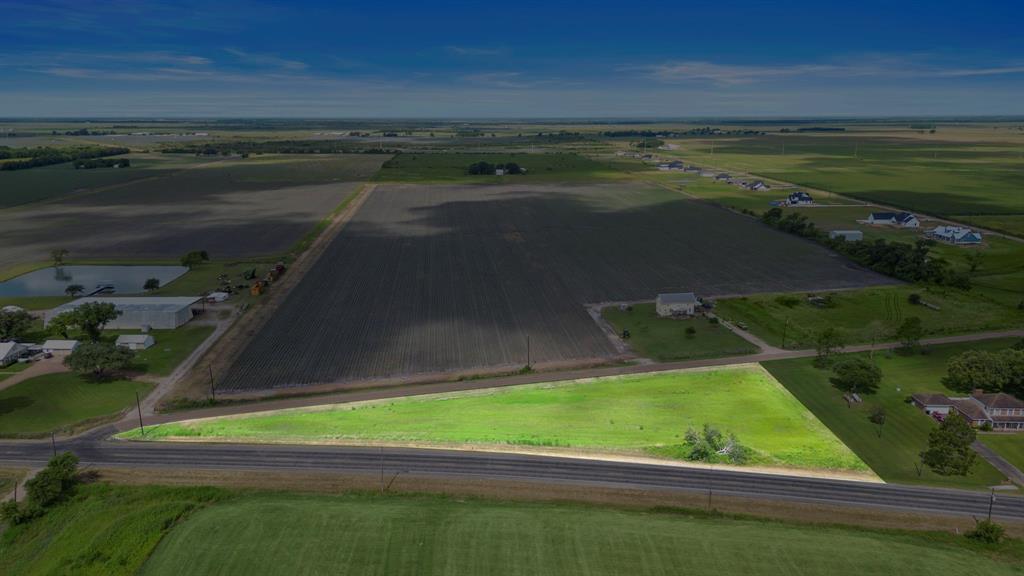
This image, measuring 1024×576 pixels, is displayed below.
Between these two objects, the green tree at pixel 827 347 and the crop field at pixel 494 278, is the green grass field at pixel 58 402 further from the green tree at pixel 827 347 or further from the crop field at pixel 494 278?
the green tree at pixel 827 347

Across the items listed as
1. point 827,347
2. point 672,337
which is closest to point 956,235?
point 827,347

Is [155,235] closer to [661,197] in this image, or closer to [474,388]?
[474,388]

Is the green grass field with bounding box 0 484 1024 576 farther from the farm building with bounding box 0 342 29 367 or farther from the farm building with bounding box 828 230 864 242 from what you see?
the farm building with bounding box 828 230 864 242

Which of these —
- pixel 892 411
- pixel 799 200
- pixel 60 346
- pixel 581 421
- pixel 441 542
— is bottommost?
pixel 441 542

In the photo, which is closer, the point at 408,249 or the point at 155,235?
the point at 408,249

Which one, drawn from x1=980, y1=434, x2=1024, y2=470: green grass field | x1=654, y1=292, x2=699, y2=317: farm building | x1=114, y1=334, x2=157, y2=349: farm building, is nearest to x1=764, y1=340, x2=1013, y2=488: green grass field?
x1=980, y1=434, x2=1024, y2=470: green grass field

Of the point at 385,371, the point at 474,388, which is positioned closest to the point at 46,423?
the point at 385,371

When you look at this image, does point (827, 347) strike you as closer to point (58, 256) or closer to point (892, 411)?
point (892, 411)
